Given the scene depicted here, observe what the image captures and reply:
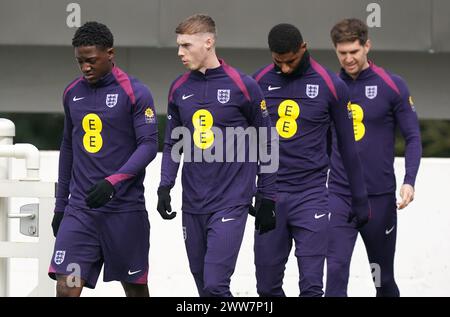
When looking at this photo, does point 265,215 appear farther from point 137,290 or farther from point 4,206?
point 4,206

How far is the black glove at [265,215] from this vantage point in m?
8.99

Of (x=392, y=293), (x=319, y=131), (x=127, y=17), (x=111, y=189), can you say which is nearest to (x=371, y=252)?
(x=392, y=293)

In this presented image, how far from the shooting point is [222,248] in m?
8.80

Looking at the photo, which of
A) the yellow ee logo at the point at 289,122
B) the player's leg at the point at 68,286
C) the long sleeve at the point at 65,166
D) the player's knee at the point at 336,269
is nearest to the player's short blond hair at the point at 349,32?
the yellow ee logo at the point at 289,122

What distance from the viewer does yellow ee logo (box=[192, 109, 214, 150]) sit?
897 centimetres

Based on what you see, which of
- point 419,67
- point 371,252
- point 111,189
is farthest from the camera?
point 419,67

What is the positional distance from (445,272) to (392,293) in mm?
1659

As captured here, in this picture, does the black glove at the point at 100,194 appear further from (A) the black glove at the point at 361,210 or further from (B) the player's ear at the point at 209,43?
(A) the black glove at the point at 361,210

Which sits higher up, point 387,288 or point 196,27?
point 196,27

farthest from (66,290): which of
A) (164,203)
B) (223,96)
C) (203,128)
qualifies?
(223,96)

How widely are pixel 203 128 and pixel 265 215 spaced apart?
65 cm

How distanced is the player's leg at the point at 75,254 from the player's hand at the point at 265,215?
0.99 metres

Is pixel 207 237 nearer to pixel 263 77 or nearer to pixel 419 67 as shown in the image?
pixel 263 77

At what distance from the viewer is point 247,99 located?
29.5 ft
